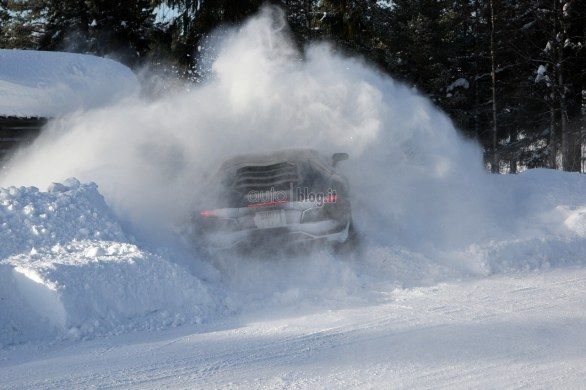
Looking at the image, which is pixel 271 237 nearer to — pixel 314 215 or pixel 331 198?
pixel 314 215

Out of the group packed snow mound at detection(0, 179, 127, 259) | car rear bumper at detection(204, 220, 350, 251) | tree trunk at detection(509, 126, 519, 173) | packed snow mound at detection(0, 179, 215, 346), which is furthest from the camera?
tree trunk at detection(509, 126, 519, 173)

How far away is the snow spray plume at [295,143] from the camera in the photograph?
8883 mm

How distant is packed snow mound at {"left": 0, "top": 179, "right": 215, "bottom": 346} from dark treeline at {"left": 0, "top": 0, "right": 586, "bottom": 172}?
1322 cm

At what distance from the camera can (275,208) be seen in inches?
277

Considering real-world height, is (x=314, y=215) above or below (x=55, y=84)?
below

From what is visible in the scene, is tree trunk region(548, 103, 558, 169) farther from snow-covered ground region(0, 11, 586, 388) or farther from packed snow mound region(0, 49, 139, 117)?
packed snow mound region(0, 49, 139, 117)

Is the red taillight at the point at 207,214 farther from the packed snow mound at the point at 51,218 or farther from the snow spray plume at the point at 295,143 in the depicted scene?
the snow spray plume at the point at 295,143

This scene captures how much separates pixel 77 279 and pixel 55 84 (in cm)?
868

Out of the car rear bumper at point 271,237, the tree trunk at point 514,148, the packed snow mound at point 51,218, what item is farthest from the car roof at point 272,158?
the tree trunk at point 514,148

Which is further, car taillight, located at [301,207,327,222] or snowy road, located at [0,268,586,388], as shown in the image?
car taillight, located at [301,207,327,222]

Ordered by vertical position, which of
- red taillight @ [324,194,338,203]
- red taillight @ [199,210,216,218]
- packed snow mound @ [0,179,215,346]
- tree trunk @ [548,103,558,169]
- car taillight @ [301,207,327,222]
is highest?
tree trunk @ [548,103,558,169]

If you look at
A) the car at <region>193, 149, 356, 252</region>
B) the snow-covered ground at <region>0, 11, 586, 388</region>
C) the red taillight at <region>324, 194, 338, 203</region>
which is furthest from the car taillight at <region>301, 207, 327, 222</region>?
the snow-covered ground at <region>0, 11, 586, 388</region>

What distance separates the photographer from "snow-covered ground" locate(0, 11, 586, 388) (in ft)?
14.6

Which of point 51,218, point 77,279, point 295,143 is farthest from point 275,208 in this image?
point 295,143
